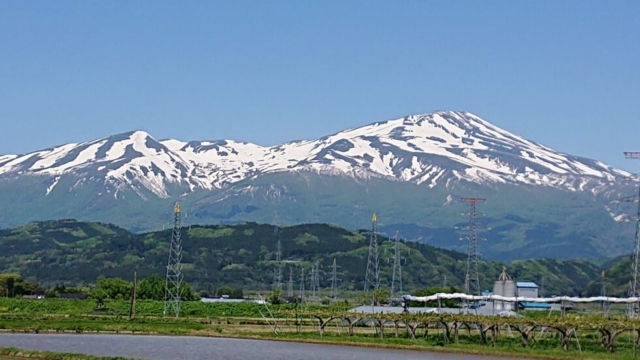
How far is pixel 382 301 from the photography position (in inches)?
5182

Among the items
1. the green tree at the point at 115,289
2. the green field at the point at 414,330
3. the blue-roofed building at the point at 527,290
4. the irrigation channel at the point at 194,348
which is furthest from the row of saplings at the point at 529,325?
the blue-roofed building at the point at 527,290

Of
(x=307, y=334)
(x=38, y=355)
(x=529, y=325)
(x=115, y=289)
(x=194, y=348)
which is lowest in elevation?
(x=38, y=355)

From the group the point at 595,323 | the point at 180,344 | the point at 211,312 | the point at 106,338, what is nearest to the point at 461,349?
the point at 595,323

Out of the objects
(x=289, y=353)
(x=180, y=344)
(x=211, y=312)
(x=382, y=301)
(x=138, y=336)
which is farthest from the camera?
(x=382, y=301)

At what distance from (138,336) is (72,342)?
9.34 metres

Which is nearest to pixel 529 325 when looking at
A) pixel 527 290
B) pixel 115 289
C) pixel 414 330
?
pixel 414 330

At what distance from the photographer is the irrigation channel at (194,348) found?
6231 cm

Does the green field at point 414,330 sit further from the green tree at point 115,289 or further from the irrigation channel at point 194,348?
the green tree at point 115,289

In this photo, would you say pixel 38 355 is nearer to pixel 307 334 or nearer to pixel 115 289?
pixel 307 334

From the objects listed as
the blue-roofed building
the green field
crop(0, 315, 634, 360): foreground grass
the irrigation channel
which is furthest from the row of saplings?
the blue-roofed building

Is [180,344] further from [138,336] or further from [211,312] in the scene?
[211,312]

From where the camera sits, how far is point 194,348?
6731cm

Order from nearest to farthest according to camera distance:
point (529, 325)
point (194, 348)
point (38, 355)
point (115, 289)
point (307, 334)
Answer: point (38, 355)
point (194, 348)
point (529, 325)
point (307, 334)
point (115, 289)

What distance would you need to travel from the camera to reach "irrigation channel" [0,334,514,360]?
6231 centimetres
